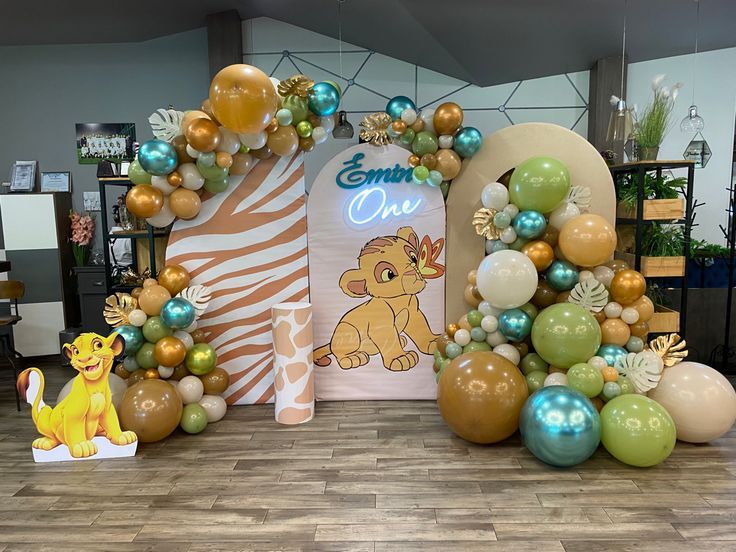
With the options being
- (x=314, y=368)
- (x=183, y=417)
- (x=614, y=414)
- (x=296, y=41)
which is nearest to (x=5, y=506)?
(x=183, y=417)

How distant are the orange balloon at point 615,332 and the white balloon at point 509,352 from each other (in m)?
0.55

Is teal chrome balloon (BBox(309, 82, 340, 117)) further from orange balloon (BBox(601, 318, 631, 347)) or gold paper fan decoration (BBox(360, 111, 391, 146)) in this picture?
orange balloon (BBox(601, 318, 631, 347))

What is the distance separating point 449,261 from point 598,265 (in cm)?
103

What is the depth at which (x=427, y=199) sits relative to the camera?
157 inches

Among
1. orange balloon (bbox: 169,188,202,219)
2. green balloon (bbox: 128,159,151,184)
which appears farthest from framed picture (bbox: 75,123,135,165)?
orange balloon (bbox: 169,188,202,219)

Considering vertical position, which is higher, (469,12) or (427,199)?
(469,12)

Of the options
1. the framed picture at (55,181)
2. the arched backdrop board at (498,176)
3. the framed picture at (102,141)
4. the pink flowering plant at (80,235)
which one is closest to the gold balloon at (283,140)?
the arched backdrop board at (498,176)

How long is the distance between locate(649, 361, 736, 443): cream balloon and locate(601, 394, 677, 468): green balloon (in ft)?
0.83

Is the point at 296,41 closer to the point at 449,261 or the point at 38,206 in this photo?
the point at 38,206

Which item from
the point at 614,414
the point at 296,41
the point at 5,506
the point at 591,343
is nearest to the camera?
the point at 5,506

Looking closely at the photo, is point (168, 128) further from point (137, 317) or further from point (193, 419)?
point (193, 419)

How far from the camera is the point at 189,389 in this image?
11.7 ft

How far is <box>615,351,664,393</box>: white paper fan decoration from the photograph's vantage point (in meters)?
3.25

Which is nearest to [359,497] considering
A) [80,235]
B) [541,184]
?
[541,184]
